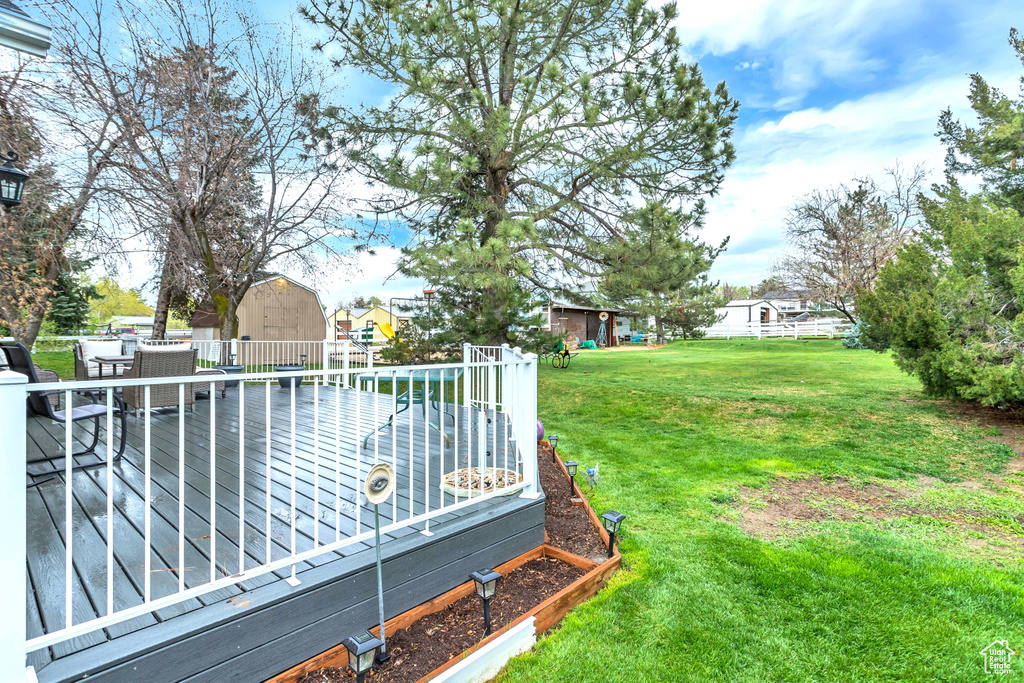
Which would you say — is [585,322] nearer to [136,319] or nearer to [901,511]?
[901,511]

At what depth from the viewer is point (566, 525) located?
3650 mm

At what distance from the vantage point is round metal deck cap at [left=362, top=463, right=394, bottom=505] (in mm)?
1915

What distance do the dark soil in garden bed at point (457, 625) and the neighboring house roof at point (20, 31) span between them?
5246 millimetres

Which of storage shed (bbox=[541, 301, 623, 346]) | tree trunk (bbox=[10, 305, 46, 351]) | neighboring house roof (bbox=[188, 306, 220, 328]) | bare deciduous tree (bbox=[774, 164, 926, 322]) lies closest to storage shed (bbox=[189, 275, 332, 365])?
neighboring house roof (bbox=[188, 306, 220, 328])

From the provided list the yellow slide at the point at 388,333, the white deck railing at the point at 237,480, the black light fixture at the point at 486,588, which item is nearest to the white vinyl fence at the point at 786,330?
the yellow slide at the point at 388,333

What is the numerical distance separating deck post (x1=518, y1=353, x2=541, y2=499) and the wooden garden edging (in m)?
0.45

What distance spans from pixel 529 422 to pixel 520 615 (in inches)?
43.9

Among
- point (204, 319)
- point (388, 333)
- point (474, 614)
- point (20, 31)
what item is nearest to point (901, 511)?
point (474, 614)

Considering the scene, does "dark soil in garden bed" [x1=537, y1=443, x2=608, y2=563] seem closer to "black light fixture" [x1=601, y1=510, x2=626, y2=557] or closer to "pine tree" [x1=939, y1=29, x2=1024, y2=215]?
"black light fixture" [x1=601, y1=510, x2=626, y2=557]

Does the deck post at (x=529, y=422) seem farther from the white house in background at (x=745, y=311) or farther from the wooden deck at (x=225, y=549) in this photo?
the white house in background at (x=745, y=311)

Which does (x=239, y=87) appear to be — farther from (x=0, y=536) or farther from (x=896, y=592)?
(x=896, y=592)

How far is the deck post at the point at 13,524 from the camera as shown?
4.18ft

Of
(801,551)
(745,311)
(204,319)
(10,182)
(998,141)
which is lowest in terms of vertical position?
(801,551)

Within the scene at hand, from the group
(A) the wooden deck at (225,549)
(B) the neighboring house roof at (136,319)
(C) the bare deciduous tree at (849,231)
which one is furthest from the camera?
(B) the neighboring house roof at (136,319)
